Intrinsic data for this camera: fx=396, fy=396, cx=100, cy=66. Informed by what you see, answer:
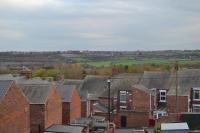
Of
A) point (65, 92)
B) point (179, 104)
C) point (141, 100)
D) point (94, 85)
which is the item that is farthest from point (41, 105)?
point (94, 85)

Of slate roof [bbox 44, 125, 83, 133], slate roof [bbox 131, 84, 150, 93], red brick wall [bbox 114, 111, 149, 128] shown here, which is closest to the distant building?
slate roof [bbox 44, 125, 83, 133]

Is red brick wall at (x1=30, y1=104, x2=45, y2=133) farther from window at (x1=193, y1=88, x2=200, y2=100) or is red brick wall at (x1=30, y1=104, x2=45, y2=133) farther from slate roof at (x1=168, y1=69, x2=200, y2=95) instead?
window at (x1=193, y1=88, x2=200, y2=100)

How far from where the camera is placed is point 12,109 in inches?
1185

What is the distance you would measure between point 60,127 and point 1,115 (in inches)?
467

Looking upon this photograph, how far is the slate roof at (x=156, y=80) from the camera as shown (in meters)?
63.5

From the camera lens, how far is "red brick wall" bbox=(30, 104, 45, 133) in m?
38.2

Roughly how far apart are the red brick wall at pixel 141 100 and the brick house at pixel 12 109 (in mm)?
29052

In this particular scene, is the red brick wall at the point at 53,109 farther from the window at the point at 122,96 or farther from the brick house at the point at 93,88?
the window at the point at 122,96

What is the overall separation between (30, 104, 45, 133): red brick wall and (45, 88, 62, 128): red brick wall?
2.62 ft

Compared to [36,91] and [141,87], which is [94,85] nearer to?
[141,87]

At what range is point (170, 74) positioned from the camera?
65438mm

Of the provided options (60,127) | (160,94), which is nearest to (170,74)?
(160,94)

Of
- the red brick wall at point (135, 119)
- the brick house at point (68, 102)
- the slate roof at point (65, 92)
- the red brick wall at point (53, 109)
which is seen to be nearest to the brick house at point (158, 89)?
the red brick wall at point (135, 119)

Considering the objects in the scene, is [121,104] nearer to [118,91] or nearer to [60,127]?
[118,91]
